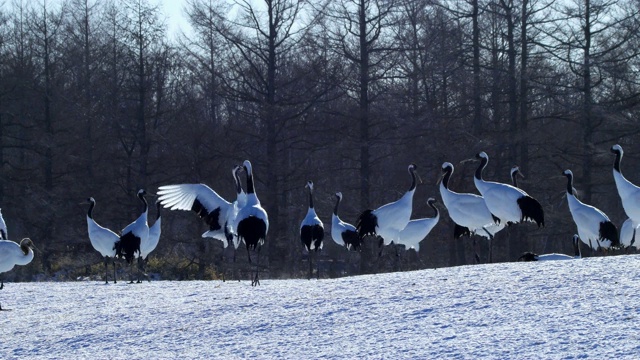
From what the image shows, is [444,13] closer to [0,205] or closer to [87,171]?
[87,171]

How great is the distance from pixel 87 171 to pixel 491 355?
27.5 m

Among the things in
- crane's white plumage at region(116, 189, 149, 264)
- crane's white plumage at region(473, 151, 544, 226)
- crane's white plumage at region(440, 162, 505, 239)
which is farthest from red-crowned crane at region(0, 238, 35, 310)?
crane's white plumage at region(473, 151, 544, 226)

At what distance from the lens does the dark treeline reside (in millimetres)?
28984

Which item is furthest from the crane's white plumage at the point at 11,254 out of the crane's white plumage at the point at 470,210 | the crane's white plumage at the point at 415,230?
the crane's white plumage at the point at 415,230

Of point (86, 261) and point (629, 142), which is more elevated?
point (629, 142)

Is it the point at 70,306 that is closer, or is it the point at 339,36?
the point at 70,306

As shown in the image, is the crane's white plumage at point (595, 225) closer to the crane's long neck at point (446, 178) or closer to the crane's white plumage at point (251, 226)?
the crane's long neck at point (446, 178)

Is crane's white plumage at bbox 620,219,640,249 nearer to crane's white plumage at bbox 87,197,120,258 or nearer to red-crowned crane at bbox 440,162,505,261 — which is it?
red-crowned crane at bbox 440,162,505,261

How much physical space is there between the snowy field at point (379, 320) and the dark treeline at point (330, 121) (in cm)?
1447

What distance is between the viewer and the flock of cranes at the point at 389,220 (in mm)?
15695

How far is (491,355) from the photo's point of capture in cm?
812

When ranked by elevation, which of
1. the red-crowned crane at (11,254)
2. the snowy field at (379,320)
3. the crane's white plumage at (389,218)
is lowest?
the snowy field at (379,320)

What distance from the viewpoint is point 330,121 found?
31828 mm

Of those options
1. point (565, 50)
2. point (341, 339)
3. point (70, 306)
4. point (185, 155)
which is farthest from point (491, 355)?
point (185, 155)
